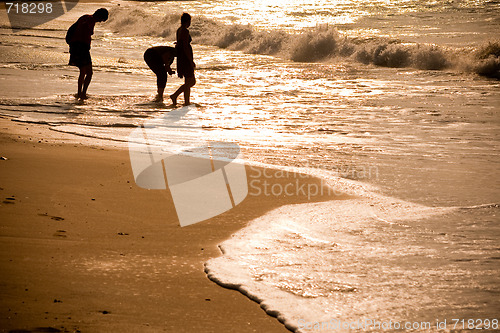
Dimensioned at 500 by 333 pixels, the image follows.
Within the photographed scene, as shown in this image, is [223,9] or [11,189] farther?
[223,9]

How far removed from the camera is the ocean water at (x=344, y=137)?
14.0 feet

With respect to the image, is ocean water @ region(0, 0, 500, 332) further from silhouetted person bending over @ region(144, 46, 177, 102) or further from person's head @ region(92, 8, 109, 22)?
person's head @ region(92, 8, 109, 22)

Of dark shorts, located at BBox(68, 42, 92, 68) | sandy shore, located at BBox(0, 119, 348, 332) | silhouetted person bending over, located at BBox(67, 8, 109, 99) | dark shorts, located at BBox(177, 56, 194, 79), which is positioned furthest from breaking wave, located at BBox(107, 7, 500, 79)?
sandy shore, located at BBox(0, 119, 348, 332)

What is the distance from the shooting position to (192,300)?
3996mm

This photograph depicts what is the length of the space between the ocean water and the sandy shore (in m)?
0.24

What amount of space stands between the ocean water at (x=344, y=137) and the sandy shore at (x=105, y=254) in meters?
0.24

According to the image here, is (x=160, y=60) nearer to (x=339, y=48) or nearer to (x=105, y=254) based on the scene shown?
(x=105, y=254)

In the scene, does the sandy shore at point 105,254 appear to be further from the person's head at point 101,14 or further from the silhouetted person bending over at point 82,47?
the person's head at point 101,14

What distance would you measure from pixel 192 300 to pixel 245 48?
2007 centimetres

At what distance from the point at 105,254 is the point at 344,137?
5.25m

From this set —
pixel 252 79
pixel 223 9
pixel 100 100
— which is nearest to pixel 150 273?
pixel 100 100

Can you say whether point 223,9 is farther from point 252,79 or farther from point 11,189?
point 11,189

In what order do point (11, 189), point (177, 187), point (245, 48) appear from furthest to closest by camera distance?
point (245, 48), point (177, 187), point (11, 189)

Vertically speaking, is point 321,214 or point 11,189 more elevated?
point 11,189
